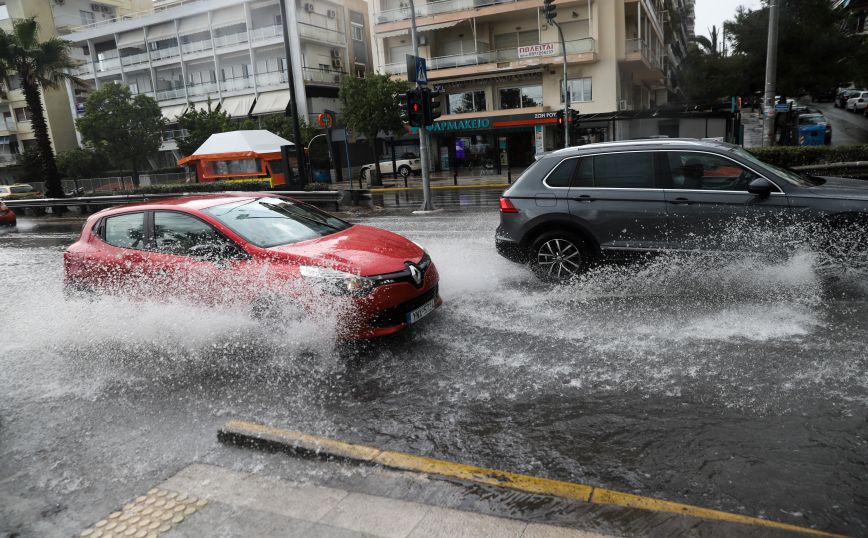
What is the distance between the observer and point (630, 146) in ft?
23.0

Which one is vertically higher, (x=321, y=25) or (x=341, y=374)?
(x=321, y=25)

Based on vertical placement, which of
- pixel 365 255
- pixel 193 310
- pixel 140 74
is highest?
pixel 140 74

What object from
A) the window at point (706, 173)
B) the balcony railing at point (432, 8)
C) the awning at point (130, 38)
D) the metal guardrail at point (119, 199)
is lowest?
the metal guardrail at point (119, 199)

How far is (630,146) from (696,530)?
5007mm

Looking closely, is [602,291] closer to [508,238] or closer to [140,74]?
[508,238]

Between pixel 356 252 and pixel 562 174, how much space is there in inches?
116

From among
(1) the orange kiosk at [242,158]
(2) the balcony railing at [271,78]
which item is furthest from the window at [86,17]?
(1) the orange kiosk at [242,158]

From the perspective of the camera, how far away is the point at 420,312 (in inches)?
224

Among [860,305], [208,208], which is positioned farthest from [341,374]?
[860,305]

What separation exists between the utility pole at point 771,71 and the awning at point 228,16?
37.3 m

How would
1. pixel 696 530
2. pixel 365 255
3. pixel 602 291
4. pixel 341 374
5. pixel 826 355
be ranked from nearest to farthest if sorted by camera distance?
pixel 696 530 → pixel 826 355 → pixel 341 374 → pixel 365 255 → pixel 602 291

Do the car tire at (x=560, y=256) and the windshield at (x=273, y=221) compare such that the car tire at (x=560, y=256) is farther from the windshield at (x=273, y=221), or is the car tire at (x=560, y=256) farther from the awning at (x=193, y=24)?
the awning at (x=193, y=24)

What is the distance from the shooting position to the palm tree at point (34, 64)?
92.9 feet

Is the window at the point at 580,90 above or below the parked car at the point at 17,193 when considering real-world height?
above
